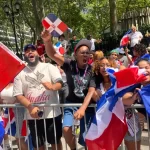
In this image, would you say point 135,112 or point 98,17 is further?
point 98,17

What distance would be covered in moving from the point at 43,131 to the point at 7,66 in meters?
1.22

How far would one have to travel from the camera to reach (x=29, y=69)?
4832mm

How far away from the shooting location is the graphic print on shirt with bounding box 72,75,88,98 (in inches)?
176

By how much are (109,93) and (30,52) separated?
1.52m

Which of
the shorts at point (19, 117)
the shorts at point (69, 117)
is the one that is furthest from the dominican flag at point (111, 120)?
the shorts at point (19, 117)

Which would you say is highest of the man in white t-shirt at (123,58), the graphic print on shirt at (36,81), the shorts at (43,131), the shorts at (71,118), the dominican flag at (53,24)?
the dominican flag at (53,24)

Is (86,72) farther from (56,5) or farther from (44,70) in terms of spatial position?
(56,5)

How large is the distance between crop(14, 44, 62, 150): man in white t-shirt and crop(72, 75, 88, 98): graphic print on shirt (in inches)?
11.1

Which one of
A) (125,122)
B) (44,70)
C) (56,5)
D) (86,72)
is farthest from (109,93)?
(56,5)

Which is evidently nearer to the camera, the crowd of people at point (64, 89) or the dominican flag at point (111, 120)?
the dominican flag at point (111, 120)

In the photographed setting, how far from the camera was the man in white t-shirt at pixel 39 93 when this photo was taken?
15.5 feet

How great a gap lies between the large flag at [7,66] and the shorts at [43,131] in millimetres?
965

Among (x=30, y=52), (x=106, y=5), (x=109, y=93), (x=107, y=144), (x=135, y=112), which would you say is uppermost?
(x=106, y=5)

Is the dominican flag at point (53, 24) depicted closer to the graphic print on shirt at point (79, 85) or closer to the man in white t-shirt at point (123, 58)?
the graphic print on shirt at point (79, 85)
